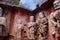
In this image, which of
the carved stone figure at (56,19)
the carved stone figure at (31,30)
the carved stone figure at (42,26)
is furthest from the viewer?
the carved stone figure at (31,30)

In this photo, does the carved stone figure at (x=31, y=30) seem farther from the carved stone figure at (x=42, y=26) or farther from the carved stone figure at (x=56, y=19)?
the carved stone figure at (x=56, y=19)

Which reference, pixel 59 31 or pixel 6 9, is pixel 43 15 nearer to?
pixel 59 31

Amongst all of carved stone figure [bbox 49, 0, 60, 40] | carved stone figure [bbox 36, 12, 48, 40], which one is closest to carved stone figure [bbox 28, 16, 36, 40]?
carved stone figure [bbox 36, 12, 48, 40]

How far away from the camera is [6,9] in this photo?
5.73 metres

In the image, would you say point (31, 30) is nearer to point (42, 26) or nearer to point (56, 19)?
point (42, 26)

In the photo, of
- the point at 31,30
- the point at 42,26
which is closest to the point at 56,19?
the point at 42,26

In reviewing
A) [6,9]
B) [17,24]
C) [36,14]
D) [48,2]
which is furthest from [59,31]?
[6,9]

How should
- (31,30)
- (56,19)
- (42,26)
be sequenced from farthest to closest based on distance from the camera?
(31,30), (42,26), (56,19)

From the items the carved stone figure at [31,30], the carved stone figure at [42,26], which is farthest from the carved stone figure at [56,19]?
the carved stone figure at [31,30]

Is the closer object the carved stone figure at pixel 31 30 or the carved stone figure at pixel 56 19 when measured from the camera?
the carved stone figure at pixel 56 19

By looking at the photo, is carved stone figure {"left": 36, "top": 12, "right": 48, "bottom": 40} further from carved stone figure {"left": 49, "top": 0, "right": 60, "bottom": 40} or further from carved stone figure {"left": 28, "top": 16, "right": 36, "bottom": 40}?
carved stone figure {"left": 49, "top": 0, "right": 60, "bottom": 40}

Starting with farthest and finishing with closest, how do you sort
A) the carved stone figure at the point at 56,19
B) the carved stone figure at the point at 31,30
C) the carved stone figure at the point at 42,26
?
the carved stone figure at the point at 31,30, the carved stone figure at the point at 42,26, the carved stone figure at the point at 56,19

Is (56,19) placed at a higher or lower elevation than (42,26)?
higher

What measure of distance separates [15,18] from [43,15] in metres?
1.57
